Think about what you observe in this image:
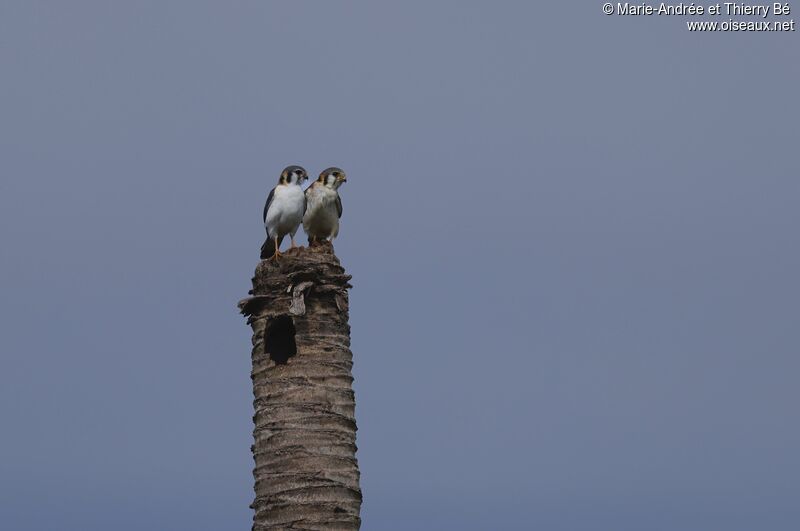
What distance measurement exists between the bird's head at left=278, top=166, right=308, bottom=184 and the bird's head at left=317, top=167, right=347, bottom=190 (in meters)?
1.39

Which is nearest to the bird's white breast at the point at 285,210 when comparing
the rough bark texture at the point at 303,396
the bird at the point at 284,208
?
the bird at the point at 284,208

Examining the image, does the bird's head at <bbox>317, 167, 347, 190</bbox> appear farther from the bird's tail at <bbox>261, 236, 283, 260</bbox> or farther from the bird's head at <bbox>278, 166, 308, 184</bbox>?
the bird's tail at <bbox>261, 236, 283, 260</bbox>

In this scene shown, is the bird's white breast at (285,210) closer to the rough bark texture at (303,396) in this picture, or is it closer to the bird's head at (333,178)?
the bird's head at (333,178)

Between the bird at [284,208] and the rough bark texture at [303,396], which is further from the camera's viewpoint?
the bird at [284,208]

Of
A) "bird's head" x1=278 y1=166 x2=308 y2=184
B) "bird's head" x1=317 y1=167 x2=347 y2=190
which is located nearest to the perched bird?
"bird's head" x1=317 y1=167 x2=347 y2=190

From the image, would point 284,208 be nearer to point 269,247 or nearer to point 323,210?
point 269,247

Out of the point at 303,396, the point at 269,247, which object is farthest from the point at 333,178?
the point at 303,396

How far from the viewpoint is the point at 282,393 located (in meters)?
15.1

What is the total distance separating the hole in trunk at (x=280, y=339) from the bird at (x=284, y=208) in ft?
8.93

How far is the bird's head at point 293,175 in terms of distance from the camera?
1902 centimetres

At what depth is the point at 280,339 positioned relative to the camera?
15547 millimetres

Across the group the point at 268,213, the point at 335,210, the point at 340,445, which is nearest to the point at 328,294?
the point at 340,445

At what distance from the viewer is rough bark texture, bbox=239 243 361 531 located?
48.5 ft

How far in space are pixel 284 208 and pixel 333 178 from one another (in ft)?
6.19
